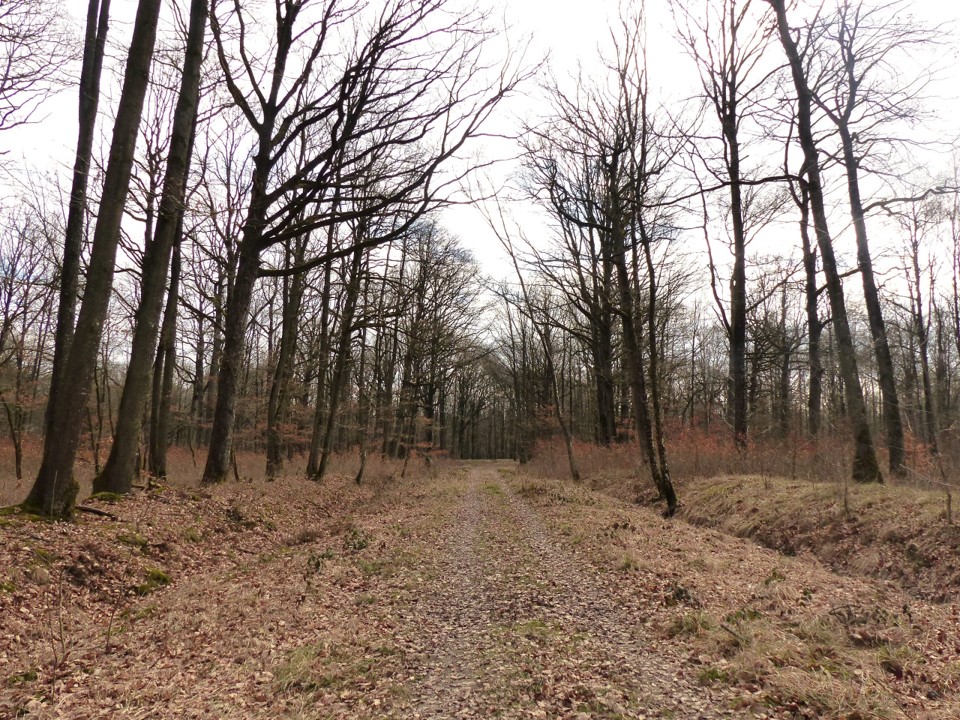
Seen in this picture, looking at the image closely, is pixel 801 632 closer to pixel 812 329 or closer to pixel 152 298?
Answer: pixel 152 298

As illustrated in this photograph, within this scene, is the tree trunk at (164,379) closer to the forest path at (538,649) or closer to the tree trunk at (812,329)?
the forest path at (538,649)

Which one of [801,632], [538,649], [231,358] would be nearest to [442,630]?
[538,649]

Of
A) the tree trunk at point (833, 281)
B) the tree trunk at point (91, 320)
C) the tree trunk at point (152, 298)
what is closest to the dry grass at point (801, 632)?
the tree trunk at point (833, 281)

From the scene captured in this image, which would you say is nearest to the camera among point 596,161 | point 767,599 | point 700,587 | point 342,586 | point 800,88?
point 767,599

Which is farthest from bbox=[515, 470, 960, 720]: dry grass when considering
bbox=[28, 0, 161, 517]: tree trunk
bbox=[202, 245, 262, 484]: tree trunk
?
bbox=[202, 245, 262, 484]: tree trunk

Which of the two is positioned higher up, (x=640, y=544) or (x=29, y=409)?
(x=29, y=409)

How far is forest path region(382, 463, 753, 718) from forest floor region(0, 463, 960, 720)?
0.02 meters

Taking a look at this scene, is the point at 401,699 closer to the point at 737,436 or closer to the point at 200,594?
the point at 200,594

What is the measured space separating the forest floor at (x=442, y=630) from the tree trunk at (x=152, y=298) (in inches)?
33.2

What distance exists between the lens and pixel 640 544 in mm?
8953

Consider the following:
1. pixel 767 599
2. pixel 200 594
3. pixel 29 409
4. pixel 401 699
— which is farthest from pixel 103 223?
pixel 29 409

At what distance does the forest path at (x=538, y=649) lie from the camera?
13.5 feet

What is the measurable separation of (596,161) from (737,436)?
9534mm

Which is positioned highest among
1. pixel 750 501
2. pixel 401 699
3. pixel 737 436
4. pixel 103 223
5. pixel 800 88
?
pixel 800 88
